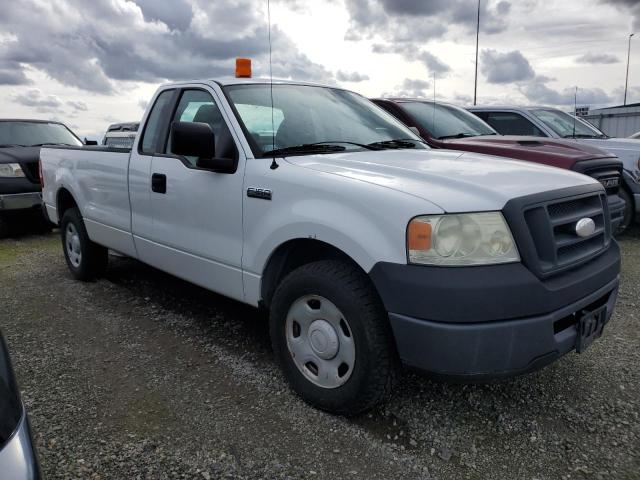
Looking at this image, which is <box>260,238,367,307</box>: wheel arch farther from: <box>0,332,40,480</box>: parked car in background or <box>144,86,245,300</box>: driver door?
<box>0,332,40,480</box>: parked car in background

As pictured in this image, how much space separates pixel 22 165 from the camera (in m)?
7.84

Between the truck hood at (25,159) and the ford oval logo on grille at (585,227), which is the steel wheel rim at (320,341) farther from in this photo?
the truck hood at (25,159)

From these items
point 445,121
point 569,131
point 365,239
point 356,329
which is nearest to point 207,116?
point 365,239

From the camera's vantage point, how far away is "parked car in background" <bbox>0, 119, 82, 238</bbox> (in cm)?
768

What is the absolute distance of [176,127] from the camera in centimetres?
300

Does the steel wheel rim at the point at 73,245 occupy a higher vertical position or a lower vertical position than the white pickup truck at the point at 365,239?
lower

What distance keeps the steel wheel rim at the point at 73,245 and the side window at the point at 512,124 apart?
588 centimetres

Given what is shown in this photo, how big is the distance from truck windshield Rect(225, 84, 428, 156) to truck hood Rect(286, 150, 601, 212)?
20cm

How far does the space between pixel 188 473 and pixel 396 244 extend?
133 centimetres

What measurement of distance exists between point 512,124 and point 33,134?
741 centimetres

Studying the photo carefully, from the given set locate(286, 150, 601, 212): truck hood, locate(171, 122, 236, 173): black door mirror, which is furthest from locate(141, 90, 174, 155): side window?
locate(286, 150, 601, 212): truck hood

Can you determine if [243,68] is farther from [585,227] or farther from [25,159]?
[25,159]

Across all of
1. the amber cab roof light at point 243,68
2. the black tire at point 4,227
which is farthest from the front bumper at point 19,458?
the black tire at point 4,227

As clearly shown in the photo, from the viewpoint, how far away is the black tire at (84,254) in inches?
205
